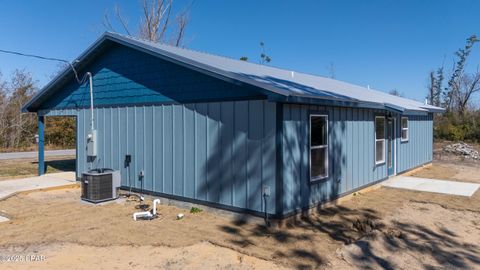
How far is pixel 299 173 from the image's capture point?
23.2 feet

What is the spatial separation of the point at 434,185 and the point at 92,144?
9821mm

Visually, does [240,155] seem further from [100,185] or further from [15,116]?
[15,116]

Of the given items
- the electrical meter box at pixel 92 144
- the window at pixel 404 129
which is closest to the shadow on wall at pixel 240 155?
the electrical meter box at pixel 92 144

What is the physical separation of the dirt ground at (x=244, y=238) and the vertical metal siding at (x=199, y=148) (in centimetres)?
56

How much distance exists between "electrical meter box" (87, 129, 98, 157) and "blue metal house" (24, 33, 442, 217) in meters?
0.20

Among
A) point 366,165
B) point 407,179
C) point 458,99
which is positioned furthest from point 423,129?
point 458,99

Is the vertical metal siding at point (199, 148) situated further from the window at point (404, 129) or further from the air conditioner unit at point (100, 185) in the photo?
the window at point (404, 129)

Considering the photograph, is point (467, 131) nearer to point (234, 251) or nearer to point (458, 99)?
point (458, 99)

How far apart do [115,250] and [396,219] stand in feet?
17.0

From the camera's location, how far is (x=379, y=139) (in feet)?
36.5

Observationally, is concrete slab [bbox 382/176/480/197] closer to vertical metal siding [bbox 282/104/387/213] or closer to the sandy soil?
vertical metal siding [bbox 282/104/387/213]

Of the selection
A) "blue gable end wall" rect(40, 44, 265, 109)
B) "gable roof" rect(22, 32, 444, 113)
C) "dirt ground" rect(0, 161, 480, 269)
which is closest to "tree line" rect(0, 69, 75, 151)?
"gable roof" rect(22, 32, 444, 113)

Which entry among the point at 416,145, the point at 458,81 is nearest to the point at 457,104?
the point at 458,81

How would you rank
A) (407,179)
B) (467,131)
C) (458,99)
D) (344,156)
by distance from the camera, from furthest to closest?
(458,99) < (467,131) < (407,179) < (344,156)
